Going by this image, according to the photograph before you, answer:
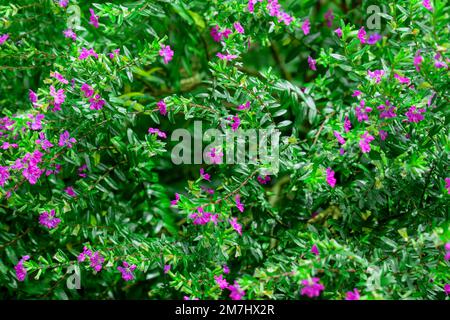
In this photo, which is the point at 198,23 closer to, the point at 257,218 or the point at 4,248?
the point at 257,218

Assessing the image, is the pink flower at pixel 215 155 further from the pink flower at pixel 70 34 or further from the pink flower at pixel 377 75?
the pink flower at pixel 70 34

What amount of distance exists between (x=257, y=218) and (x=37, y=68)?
100 cm

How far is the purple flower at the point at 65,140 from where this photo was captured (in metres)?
1.89

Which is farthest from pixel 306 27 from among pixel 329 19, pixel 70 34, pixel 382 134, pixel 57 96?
pixel 57 96

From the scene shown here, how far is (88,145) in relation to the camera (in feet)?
6.44

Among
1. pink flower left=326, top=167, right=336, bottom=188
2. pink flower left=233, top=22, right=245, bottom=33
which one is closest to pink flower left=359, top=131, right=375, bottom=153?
pink flower left=326, top=167, right=336, bottom=188

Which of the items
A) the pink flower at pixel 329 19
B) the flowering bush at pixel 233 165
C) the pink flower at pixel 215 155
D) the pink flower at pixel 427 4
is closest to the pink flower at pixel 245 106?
the flowering bush at pixel 233 165

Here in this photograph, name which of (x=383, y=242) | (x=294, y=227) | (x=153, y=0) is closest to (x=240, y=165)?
(x=294, y=227)

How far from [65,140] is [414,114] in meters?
1.10

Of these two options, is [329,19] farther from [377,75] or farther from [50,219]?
[50,219]

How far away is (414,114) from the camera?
67.3 inches

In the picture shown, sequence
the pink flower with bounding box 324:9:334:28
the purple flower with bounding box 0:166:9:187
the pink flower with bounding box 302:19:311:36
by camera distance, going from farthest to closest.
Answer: the pink flower with bounding box 324:9:334:28
the pink flower with bounding box 302:19:311:36
the purple flower with bounding box 0:166:9:187

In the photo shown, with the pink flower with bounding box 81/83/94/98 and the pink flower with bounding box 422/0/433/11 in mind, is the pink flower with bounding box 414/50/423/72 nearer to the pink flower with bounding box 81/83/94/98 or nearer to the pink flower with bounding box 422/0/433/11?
the pink flower with bounding box 422/0/433/11

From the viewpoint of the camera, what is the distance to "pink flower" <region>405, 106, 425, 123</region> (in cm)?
170
